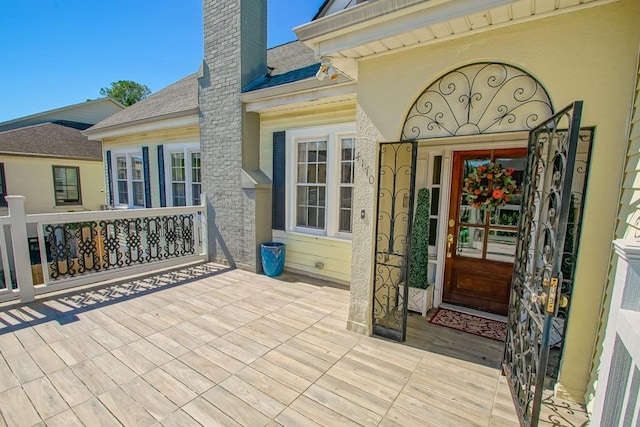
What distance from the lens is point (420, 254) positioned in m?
3.76

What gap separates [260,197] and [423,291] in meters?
3.32

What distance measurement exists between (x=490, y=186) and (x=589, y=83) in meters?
1.65

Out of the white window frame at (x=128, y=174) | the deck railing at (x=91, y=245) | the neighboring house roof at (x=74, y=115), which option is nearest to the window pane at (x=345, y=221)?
the deck railing at (x=91, y=245)

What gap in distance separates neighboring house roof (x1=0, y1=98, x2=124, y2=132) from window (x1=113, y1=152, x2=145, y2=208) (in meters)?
9.08

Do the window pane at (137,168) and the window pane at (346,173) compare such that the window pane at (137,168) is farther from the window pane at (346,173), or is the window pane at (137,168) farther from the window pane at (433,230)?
the window pane at (433,230)

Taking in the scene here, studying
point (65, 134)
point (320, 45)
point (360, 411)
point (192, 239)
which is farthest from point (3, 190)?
point (360, 411)

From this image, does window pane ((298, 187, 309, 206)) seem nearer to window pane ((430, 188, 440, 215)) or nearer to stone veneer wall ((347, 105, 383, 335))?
stone veneer wall ((347, 105, 383, 335))

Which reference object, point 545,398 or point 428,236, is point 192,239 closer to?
point 428,236

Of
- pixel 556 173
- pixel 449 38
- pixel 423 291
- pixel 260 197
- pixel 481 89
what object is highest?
pixel 449 38

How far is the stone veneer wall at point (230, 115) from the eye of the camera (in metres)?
5.05

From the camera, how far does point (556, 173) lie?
5.93ft

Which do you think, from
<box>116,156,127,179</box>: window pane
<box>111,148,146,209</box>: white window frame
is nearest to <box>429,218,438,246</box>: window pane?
<box>111,148,146,209</box>: white window frame

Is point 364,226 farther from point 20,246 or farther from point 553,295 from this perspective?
point 20,246

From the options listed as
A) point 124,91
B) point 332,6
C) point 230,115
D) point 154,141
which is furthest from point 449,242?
point 124,91
